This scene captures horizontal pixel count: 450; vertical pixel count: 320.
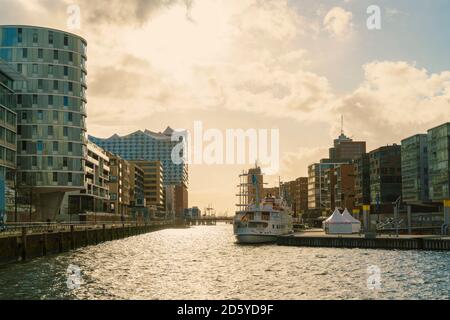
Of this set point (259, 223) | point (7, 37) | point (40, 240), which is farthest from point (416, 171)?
point (40, 240)

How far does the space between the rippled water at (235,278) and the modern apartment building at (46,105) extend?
67664 millimetres

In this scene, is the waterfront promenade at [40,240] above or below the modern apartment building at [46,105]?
below

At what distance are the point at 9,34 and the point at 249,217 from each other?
71159mm

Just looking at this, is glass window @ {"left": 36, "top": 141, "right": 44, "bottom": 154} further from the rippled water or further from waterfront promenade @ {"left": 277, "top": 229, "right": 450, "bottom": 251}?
the rippled water

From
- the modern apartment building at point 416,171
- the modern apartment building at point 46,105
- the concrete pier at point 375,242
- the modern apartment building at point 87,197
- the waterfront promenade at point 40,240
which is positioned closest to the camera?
the waterfront promenade at point 40,240

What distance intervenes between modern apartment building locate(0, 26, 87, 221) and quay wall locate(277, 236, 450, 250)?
5869 cm

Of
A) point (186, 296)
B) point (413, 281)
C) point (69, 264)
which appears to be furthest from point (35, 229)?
point (413, 281)

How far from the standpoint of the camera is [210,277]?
61156mm

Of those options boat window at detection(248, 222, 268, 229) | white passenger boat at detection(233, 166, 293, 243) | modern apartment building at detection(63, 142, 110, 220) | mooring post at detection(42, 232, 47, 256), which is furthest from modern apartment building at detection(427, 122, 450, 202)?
mooring post at detection(42, 232, 47, 256)

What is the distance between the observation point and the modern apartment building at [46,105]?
14700 centimetres

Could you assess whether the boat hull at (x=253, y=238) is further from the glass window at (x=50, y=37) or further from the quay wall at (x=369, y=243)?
the glass window at (x=50, y=37)

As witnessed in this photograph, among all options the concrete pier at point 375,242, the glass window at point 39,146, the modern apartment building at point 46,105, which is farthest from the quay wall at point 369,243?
the glass window at point 39,146

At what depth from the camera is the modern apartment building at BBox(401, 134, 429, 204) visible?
174 meters
